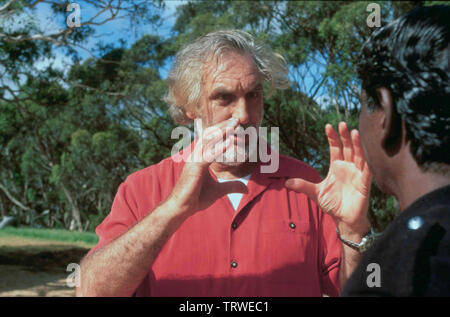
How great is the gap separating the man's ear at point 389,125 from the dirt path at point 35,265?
934 cm

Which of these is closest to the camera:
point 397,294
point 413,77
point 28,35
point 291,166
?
point 397,294

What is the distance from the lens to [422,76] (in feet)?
3.40

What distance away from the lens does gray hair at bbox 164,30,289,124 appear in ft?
7.48

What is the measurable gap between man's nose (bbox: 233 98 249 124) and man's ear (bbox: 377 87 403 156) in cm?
99

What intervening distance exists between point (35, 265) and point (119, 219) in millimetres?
12373

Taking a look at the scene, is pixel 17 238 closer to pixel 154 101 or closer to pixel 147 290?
pixel 154 101

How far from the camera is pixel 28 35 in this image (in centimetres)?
1052

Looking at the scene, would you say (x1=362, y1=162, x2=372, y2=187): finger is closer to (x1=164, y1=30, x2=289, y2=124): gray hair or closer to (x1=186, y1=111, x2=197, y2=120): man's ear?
(x1=164, y1=30, x2=289, y2=124): gray hair

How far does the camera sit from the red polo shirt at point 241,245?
1.91 meters

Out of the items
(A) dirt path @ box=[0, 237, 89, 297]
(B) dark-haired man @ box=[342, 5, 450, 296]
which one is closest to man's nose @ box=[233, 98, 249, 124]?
(B) dark-haired man @ box=[342, 5, 450, 296]

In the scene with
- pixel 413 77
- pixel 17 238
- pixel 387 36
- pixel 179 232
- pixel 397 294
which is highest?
pixel 17 238

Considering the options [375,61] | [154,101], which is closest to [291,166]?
[375,61]

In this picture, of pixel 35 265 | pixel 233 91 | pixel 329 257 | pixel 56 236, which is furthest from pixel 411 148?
pixel 56 236

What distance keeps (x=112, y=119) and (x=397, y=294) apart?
18688 millimetres
